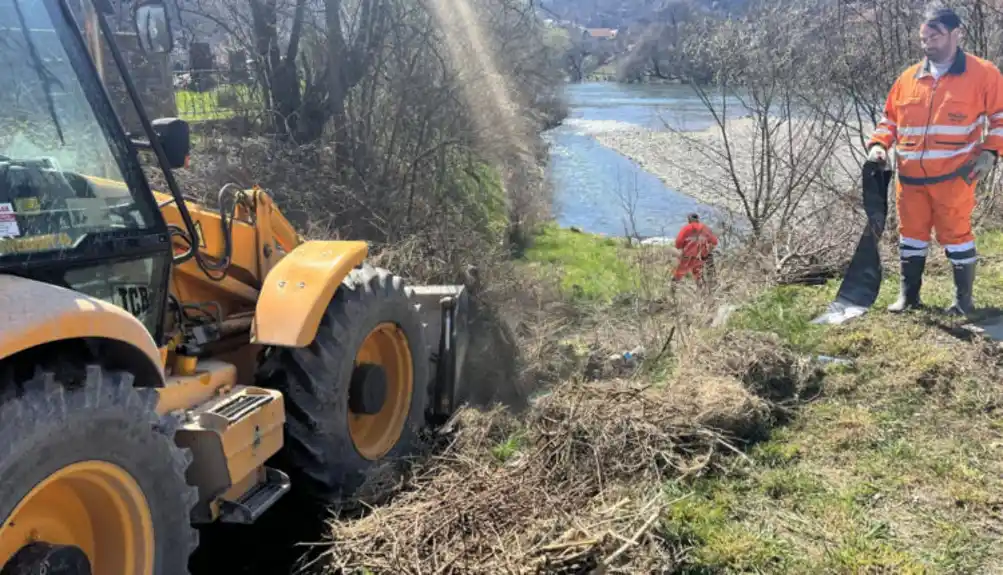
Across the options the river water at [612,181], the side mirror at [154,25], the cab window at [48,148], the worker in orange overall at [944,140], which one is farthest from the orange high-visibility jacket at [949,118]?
the river water at [612,181]

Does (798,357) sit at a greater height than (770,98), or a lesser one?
lesser

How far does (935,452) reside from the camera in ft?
12.7

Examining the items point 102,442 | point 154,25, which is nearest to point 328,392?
point 102,442

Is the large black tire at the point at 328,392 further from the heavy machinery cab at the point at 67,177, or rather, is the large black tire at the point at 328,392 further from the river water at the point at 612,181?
the river water at the point at 612,181

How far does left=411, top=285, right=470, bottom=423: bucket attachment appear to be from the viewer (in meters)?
5.37

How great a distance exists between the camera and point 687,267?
9703 millimetres

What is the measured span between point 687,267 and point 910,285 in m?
3.96

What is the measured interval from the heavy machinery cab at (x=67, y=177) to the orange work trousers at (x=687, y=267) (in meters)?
6.75

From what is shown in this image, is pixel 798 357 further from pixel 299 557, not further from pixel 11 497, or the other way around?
pixel 11 497

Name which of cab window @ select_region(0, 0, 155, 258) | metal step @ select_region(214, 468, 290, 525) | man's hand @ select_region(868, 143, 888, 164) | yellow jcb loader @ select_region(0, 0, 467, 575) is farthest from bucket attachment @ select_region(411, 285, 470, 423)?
man's hand @ select_region(868, 143, 888, 164)

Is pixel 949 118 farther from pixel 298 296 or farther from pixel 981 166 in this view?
pixel 298 296

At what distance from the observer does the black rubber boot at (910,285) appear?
18.9 ft

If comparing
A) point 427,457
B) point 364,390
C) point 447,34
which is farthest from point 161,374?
point 447,34

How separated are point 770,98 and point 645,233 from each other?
8555 millimetres
